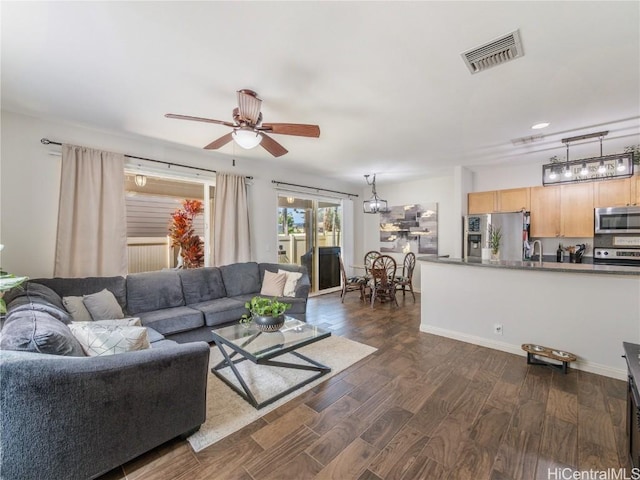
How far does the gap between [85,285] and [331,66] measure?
327 cm

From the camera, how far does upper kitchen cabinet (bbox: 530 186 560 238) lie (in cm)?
437

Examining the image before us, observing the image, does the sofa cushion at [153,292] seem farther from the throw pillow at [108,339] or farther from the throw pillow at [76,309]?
the throw pillow at [108,339]

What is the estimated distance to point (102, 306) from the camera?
274cm

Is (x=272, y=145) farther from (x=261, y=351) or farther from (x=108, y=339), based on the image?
(x=108, y=339)

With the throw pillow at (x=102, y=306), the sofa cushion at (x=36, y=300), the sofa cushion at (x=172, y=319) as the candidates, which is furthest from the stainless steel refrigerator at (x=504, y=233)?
the sofa cushion at (x=36, y=300)

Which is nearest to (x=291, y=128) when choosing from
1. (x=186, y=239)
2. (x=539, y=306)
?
(x=186, y=239)

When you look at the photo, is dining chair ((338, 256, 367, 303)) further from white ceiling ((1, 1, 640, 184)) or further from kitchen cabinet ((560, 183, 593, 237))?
kitchen cabinet ((560, 183, 593, 237))

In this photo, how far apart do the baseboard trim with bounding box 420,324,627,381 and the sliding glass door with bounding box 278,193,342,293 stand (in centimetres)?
289

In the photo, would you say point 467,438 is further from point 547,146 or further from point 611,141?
point 611,141

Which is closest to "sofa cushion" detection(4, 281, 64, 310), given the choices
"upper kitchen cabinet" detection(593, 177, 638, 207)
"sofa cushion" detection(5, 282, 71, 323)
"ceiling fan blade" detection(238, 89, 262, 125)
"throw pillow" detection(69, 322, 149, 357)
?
"sofa cushion" detection(5, 282, 71, 323)

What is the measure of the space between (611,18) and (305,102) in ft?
6.79

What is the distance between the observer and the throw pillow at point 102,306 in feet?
8.82

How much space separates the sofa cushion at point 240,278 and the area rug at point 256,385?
3.06 feet

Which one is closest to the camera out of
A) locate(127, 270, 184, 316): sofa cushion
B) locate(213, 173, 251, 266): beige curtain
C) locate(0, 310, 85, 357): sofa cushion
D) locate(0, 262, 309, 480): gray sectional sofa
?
locate(0, 262, 309, 480): gray sectional sofa
